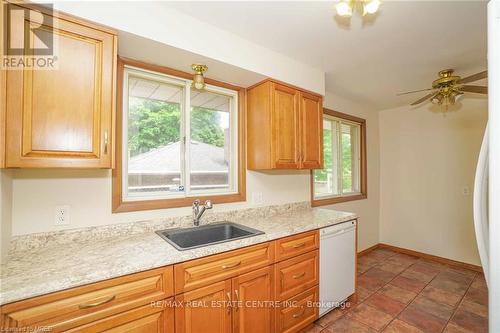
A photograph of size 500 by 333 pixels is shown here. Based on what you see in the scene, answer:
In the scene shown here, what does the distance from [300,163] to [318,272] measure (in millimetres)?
1011

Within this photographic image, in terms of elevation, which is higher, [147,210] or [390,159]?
[390,159]

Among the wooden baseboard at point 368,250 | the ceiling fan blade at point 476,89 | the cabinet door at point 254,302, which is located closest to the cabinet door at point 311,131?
the cabinet door at point 254,302

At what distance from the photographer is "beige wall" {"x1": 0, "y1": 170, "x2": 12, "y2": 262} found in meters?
1.09

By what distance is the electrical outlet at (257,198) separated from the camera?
90.8 inches

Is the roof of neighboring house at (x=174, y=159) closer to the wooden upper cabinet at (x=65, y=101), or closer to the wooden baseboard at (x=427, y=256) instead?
the wooden upper cabinet at (x=65, y=101)

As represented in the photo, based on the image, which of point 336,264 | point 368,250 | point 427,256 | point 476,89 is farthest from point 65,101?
point 427,256

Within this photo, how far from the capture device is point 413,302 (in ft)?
7.70

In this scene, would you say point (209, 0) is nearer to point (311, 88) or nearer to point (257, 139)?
point (257, 139)

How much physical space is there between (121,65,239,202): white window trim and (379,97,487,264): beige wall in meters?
3.14

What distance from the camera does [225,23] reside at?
5.45 feet

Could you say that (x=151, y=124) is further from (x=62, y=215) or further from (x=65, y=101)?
(x=62, y=215)

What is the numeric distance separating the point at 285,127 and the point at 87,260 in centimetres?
A: 176

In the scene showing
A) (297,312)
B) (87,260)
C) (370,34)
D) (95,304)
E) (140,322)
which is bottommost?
(297,312)

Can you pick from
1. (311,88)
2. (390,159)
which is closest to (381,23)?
(311,88)
